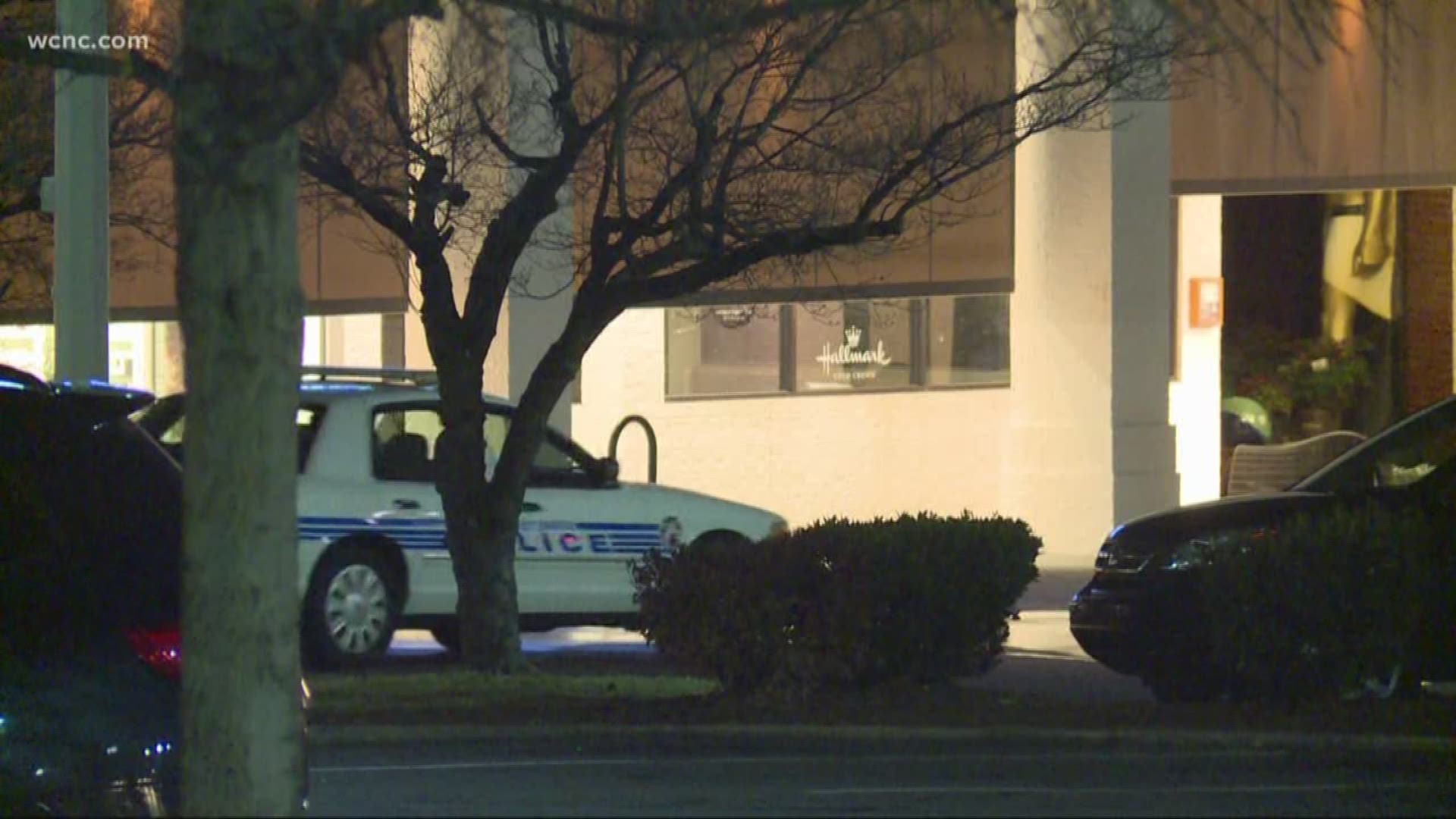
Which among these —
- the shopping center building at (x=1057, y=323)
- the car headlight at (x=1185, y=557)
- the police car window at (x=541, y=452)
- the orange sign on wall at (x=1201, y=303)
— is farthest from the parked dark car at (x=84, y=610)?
the orange sign on wall at (x=1201, y=303)

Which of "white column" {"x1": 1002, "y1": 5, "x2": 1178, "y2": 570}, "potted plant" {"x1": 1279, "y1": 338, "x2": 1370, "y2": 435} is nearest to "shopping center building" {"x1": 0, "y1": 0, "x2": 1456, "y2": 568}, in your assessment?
"white column" {"x1": 1002, "y1": 5, "x2": 1178, "y2": 570}

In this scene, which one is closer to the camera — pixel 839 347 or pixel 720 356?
pixel 839 347

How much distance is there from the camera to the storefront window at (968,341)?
22531 millimetres

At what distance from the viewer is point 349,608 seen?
43.9 feet

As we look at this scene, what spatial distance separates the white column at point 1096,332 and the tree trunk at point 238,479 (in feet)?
49.2

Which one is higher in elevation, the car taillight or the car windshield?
the car windshield

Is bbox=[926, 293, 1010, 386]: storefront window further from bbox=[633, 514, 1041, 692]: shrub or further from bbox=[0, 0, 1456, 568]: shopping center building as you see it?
bbox=[633, 514, 1041, 692]: shrub

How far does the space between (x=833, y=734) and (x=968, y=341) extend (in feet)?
41.3

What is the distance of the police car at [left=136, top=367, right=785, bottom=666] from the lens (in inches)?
525

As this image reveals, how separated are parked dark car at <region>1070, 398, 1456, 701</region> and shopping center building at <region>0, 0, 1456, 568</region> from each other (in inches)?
215

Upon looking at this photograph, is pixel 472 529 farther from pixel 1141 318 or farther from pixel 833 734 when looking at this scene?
pixel 1141 318

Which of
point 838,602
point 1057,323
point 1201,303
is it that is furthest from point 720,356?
point 838,602

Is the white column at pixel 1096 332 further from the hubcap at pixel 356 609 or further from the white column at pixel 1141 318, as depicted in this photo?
the hubcap at pixel 356 609

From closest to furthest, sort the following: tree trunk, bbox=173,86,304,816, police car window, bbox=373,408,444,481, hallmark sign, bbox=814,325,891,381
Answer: tree trunk, bbox=173,86,304,816
police car window, bbox=373,408,444,481
hallmark sign, bbox=814,325,891,381
